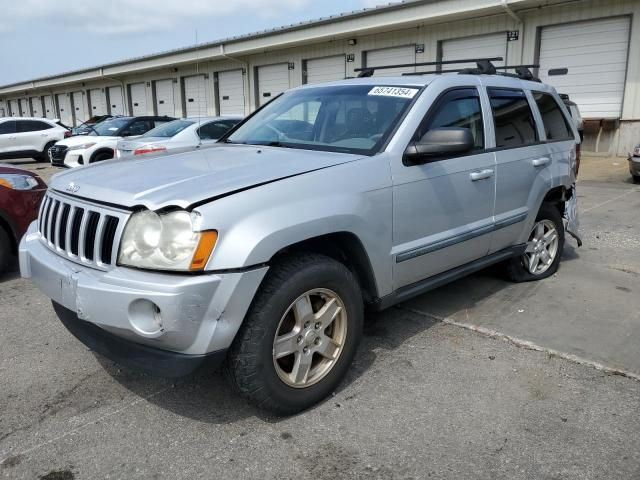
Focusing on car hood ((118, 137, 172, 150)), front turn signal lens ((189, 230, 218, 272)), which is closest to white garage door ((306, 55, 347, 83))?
car hood ((118, 137, 172, 150))

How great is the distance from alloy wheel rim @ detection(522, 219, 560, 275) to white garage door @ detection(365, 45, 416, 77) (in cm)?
1390

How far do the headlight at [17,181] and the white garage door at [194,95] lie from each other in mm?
21982

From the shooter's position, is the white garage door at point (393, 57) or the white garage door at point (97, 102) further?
the white garage door at point (97, 102)

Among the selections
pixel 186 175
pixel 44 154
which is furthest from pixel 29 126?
pixel 186 175

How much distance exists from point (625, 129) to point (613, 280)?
11.3m

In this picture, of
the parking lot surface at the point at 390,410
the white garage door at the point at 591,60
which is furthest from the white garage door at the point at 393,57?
the parking lot surface at the point at 390,410

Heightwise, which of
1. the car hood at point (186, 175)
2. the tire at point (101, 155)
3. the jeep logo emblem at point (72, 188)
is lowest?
the tire at point (101, 155)

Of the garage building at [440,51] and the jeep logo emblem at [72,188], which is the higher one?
the garage building at [440,51]

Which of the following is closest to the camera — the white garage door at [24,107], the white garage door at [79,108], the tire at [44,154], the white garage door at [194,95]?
the tire at [44,154]

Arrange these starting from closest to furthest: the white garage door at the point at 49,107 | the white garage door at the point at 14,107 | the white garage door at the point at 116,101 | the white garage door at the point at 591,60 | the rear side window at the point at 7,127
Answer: the white garage door at the point at 591,60
the rear side window at the point at 7,127
the white garage door at the point at 116,101
the white garage door at the point at 49,107
the white garage door at the point at 14,107

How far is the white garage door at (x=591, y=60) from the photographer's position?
557 inches

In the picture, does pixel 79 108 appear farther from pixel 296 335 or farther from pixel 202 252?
pixel 202 252

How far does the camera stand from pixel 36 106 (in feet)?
158

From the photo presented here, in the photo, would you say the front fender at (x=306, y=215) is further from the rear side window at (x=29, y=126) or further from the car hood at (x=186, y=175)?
the rear side window at (x=29, y=126)
